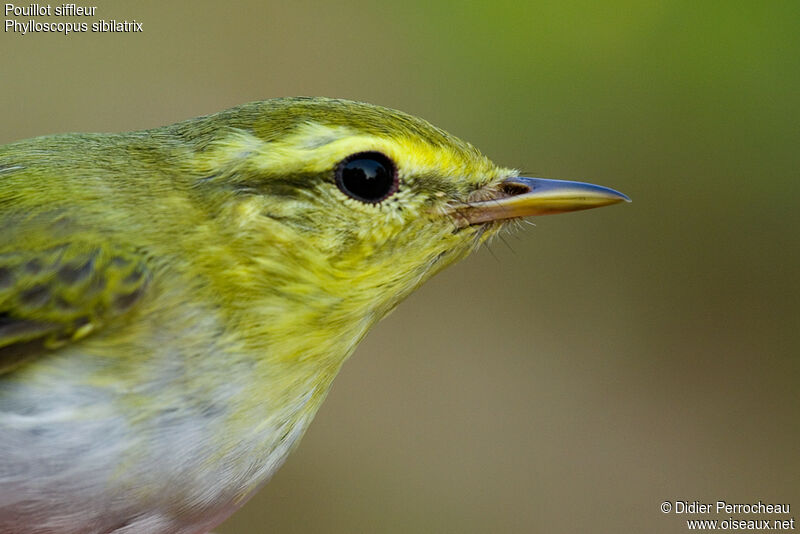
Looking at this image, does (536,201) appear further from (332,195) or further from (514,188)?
(332,195)

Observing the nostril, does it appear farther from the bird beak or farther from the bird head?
the bird head

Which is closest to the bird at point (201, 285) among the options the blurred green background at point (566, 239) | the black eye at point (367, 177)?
the black eye at point (367, 177)

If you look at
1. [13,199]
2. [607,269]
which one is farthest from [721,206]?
[13,199]

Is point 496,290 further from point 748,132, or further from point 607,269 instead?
point 748,132

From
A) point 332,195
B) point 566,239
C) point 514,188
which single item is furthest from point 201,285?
point 566,239

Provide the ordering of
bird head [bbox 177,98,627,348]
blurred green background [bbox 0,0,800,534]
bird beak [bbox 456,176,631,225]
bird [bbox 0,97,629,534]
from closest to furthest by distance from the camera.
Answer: bird [bbox 0,97,629,534] → bird head [bbox 177,98,627,348] → bird beak [bbox 456,176,631,225] → blurred green background [bbox 0,0,800,534]

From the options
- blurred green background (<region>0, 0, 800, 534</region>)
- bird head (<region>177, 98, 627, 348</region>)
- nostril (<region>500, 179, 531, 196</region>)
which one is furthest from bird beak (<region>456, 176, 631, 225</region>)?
blurred green background (<region>0, 0, 800, 534</region>)

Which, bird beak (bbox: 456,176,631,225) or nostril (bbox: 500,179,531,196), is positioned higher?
nostril (bbox: 500,179,531,196)
